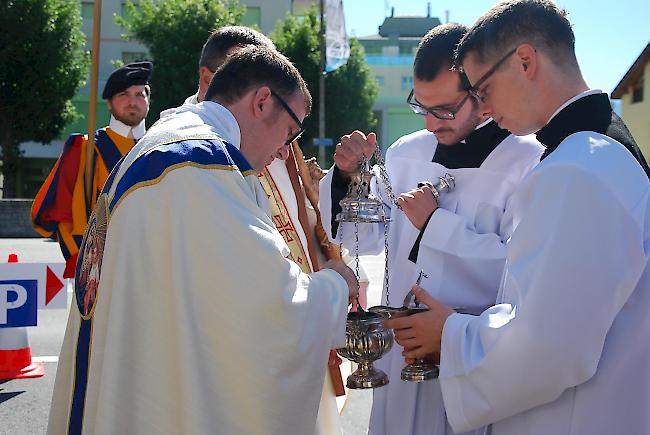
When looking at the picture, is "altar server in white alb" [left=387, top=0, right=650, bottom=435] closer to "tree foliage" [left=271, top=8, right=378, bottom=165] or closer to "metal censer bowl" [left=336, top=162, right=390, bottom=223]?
"metal censer bowl" [left=336, top=162, right=390, bottom=223]

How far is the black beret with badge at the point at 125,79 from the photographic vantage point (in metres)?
4.97

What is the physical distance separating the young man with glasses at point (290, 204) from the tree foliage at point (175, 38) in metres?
22.7

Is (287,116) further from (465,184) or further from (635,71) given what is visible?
(635,71)

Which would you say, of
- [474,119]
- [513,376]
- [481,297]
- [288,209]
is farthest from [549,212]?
[288,209]

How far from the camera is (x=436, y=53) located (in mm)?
2611

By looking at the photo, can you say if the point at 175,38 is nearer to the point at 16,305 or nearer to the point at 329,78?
the point at 329,78

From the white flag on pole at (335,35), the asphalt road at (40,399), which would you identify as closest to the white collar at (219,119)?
the asphalt road at (40,399)

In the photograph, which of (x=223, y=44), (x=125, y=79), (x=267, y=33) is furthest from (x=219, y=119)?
(x=267, y=33)

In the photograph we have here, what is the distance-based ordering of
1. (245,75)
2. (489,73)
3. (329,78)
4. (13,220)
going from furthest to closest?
1. (329,78)
2. (13,220)
3. (245,75)
4. (489,73)

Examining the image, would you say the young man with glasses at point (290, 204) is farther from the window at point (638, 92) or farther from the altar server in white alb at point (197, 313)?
the window at point (638, 92)

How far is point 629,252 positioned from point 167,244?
112cm

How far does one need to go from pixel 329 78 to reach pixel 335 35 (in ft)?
32.1

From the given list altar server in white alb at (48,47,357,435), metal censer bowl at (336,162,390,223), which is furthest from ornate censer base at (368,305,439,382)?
altar server in white alb at (48,47,357,435)

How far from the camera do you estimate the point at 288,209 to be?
3.14 meters
